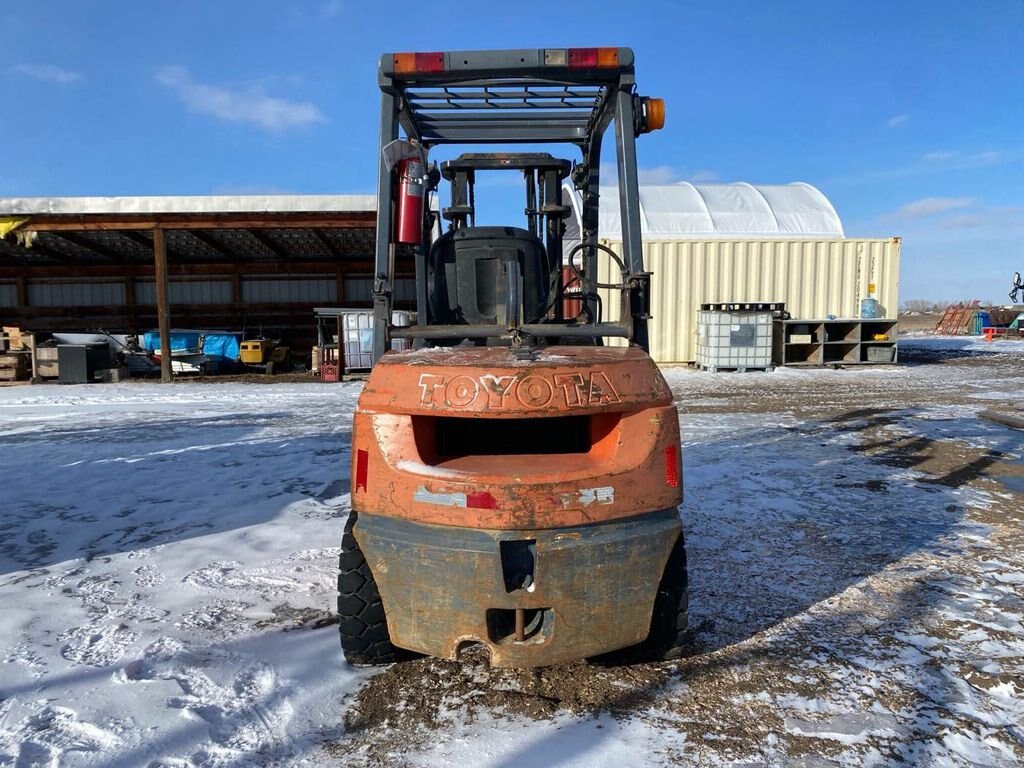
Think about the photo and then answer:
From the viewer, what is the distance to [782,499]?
18.3 feet

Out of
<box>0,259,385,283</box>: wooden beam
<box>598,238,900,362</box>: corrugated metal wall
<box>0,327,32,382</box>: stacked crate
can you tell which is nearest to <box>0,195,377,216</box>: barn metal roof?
<box>0,327,32,382</box>: stacked crate

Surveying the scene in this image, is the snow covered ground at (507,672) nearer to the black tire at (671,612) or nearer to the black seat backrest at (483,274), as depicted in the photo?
the black tire at (671,612)

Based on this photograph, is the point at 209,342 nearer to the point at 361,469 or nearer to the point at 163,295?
the point at 163,295

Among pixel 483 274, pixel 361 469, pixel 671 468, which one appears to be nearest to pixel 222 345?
pixel 483 274

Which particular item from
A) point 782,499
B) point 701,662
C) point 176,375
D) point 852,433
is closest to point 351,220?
point 176,375

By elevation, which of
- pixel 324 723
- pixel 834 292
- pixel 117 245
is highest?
pixel 117 245

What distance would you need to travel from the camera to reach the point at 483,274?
3873 mm

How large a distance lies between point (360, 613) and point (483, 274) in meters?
1.97

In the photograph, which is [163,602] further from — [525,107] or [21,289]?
[21,289]

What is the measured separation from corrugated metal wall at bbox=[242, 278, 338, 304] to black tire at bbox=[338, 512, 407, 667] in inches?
792

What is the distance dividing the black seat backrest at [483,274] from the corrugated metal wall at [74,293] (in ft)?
71.6

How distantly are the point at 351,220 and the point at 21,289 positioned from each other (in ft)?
43.2

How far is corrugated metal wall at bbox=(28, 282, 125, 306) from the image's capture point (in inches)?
854

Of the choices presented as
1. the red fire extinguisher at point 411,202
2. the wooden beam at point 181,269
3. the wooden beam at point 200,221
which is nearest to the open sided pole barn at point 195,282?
the wooden beam at point 181,269
